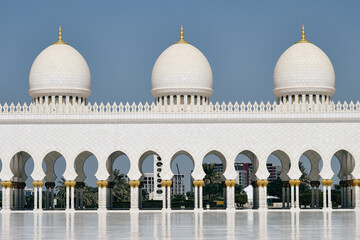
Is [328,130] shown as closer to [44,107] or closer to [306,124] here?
[306,124]

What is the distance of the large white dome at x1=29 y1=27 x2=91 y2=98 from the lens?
34.4 m

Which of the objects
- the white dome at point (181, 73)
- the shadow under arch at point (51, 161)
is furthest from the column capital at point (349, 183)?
the shadow under arch at point (51, 161)

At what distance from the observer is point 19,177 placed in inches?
1335

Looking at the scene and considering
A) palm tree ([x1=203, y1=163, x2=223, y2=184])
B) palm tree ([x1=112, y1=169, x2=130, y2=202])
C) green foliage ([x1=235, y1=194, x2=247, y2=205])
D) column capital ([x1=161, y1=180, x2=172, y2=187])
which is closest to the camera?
column capital ([x1=161, y1=180, x2=172, y2=187])

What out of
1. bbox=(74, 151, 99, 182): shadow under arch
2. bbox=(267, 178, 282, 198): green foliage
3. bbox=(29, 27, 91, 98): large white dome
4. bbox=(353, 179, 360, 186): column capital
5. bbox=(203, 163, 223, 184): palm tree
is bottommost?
bbox=(267, 178, 282, 198): green foliage

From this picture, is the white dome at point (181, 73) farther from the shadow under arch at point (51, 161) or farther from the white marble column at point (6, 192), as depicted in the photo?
the white marble column at point (6, 192)

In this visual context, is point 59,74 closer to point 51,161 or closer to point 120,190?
point 51,161

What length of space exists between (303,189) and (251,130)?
32562mm

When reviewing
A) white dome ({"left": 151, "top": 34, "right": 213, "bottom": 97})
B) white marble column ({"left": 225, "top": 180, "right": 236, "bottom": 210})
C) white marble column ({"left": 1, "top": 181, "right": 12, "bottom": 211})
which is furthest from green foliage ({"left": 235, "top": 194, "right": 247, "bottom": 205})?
white marble column ({"left": 1, "top": 181, "right": 12, "bottom": 211})

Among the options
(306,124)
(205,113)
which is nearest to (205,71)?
(205,113)

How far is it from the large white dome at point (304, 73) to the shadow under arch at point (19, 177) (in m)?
14.4

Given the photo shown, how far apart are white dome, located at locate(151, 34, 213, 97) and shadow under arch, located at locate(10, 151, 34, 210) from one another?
8031 mm

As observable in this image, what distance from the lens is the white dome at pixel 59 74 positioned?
34.4 meters

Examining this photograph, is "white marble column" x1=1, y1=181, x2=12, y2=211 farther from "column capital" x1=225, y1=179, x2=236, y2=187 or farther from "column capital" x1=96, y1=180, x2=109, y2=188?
"column capital" x1=225, y1=179, x2=236, y2=187
